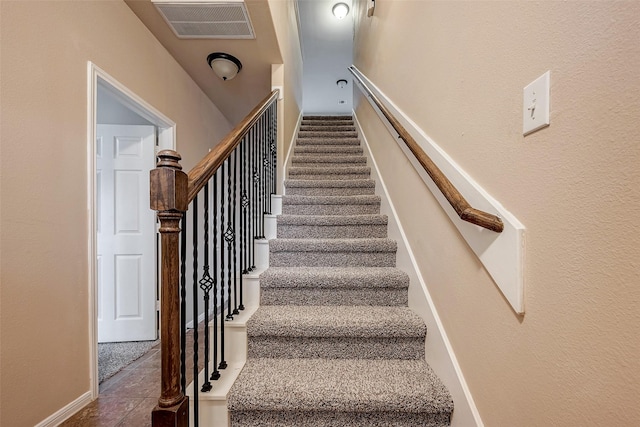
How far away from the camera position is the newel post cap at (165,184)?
2.42 ft

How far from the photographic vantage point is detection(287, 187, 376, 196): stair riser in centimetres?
256

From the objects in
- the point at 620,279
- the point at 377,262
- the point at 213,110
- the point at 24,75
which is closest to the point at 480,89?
the point at 620,279

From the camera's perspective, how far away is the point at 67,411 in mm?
1449

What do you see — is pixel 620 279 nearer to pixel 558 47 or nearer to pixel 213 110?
pixel 558 47

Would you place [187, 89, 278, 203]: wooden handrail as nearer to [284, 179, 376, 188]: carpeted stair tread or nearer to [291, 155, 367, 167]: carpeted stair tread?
[284, 179, 376, 188]: carpeted stair tread

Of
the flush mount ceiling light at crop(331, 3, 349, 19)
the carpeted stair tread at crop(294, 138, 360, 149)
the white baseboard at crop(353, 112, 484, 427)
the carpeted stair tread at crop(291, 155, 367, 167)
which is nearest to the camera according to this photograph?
the white baseboard at crop(353, 112, 484, 427)

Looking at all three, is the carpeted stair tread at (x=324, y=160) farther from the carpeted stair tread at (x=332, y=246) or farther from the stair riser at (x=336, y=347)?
the stair riser at (x=336, y=347)

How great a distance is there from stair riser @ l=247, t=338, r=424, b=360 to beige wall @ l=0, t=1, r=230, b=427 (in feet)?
3.14

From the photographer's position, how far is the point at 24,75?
1.27 metres

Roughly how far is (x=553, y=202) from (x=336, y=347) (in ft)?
3.44

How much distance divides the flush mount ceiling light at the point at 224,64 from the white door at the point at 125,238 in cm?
77

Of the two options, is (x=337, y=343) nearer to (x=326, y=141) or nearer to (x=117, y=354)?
(x=117, y=354)

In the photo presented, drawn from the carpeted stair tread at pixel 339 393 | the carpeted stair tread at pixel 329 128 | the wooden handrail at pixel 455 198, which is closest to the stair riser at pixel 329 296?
the carpeted stair tread at pixel 339 393

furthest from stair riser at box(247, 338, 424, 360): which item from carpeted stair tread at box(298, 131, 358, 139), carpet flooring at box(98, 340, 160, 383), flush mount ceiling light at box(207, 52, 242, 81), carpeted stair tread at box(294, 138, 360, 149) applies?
carpeted stair tread at box(298, 131, 358, 139)
